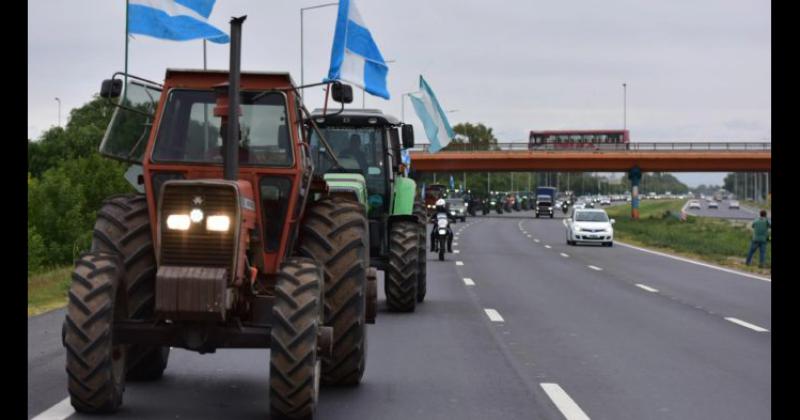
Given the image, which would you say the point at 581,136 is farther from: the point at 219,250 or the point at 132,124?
the point at 219,250

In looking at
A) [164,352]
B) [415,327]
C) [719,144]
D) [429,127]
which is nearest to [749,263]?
[429,127]

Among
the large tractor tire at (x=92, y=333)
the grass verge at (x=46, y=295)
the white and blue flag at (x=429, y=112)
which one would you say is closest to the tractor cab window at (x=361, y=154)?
the grass verge at (x=46, y=295)

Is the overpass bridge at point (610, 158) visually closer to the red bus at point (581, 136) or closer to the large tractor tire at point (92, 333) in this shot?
the red bus at point (581, 136)

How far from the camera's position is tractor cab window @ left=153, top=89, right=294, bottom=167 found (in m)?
8.96

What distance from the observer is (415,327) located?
49.6 ft

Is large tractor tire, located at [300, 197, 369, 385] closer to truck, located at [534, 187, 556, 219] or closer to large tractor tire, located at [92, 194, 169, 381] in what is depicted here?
large tractor tire, located at [92, 194, 169, 381]

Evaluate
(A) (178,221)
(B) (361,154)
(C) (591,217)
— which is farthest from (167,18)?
(C) (591,217)

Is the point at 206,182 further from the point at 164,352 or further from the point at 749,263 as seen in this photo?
the point at 749,263

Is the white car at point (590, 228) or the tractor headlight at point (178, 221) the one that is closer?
the tractor headlight at point (178, 221)

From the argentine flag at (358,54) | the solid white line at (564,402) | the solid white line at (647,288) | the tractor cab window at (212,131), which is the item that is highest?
the argentine flag at (358,54)

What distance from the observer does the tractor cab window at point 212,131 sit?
8961 mm

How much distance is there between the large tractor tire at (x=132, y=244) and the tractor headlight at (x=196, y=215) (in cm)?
74

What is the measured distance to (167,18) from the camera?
1170cm

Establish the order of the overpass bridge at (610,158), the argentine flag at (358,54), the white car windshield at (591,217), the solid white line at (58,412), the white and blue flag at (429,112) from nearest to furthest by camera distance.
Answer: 1. the solid white line at (58,412)
2. the argentine flag at (358,54)
3. the white and blue flag at (429,112)
4. the white car windshield at (591,217)
5. the overpass bridge at (610,158)
